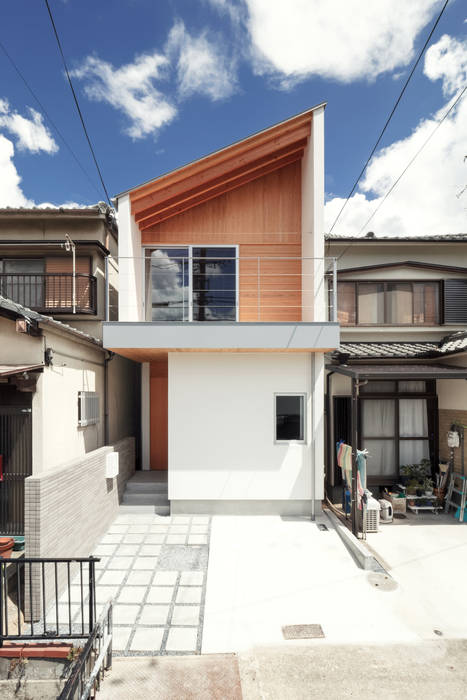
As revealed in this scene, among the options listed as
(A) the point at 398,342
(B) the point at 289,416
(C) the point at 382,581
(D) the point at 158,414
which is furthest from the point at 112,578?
(A) the point at 398,342

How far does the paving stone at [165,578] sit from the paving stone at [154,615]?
49 cm

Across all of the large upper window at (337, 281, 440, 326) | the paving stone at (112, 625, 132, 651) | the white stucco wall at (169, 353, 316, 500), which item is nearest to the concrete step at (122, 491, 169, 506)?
the white stucco wall at (169, 353, 316, 500)

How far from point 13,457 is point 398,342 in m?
9.31

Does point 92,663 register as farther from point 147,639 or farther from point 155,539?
point 155,539

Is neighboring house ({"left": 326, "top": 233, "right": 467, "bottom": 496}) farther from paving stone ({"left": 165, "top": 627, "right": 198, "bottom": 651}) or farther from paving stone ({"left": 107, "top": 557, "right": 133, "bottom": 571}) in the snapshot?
paving stone ({"left": 165, "top": 627, "right": 198, "bottom": 651})

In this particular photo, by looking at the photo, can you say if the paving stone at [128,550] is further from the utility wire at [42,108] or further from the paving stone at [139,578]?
the utility wire at [42,108]

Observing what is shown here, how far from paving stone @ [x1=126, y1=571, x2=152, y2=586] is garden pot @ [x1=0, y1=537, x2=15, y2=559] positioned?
6.03ft

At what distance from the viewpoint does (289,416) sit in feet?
24.2

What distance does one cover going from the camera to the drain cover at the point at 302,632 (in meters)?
3.90

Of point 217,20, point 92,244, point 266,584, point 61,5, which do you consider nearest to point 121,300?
point 92,244

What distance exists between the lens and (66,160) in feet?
33.7

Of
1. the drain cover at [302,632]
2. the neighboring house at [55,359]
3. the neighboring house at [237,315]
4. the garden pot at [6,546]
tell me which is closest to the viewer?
the drain cover at [302,632]

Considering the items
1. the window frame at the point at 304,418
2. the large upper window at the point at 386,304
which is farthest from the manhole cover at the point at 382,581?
the large upper window at the point at 386,304

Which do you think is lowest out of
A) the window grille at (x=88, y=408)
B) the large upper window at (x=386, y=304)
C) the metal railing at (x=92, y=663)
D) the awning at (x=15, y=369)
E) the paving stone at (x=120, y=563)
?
the paving stone at (x=120, y=563)
